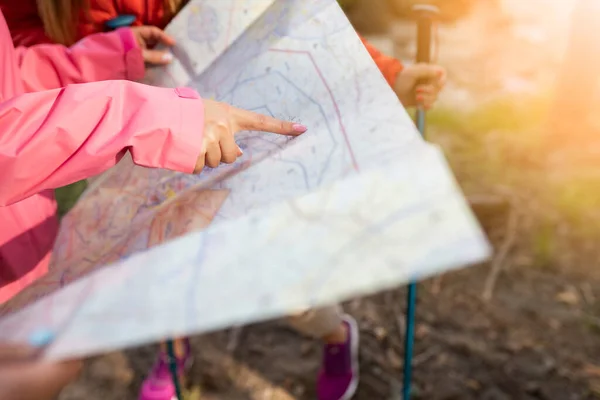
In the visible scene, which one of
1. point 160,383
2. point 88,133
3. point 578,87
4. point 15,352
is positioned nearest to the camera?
point 15,352

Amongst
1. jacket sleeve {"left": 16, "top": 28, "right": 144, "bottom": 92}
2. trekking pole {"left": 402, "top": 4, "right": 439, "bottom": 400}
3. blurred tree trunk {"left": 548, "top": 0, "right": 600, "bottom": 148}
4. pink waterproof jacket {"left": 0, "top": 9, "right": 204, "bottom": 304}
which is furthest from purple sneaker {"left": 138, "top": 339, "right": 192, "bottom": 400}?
blurred tree trunk {"left": 548, "top": 0, "right": 600, "bottom": 148}

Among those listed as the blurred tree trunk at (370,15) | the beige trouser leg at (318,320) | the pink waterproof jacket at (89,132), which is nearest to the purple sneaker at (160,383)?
the beige trouser leg at (318,320)

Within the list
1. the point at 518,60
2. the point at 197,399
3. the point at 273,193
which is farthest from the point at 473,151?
the point at 273,193

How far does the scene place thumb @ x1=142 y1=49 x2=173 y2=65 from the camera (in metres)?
0.94

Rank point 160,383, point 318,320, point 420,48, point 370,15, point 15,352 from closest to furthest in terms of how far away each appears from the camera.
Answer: point 15,352, point 420,48, point 318,320, point 160,383, point 370,15

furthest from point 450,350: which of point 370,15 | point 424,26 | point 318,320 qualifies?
point 370,15

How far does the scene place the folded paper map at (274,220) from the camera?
428 millimetres

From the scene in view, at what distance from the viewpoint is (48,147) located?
23.4 inches

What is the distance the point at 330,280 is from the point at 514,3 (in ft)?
11.2

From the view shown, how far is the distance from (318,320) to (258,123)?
76 centimetres

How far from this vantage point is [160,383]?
143 centimetres

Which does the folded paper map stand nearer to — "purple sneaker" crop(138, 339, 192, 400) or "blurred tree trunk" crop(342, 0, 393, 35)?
"purple sneaker" crop(138, 339, 192, 400)

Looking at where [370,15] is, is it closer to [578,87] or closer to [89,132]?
[578,87]

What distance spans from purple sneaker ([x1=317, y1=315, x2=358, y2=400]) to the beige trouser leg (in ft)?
0.31
